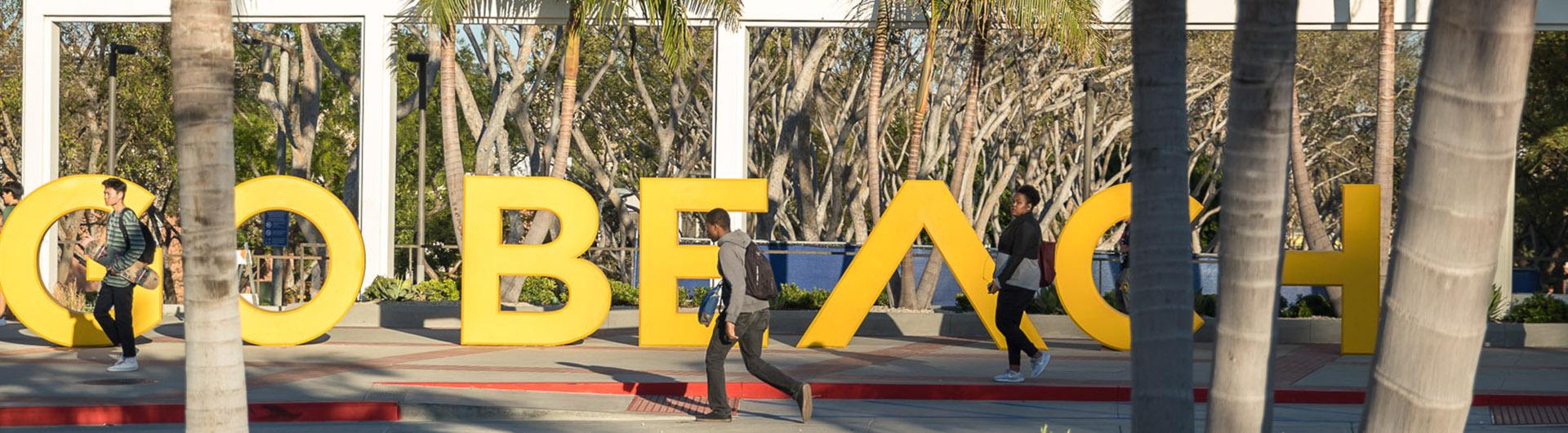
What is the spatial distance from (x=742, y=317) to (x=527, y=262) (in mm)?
5618

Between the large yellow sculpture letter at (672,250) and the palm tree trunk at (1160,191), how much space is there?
1064 centimetres

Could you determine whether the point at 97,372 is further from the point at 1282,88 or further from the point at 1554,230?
the point at 1554,230

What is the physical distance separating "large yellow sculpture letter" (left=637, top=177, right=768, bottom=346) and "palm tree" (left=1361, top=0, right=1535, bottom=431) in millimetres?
12202

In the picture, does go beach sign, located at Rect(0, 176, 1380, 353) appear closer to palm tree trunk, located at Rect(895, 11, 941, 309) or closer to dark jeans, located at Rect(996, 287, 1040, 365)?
dark jeans, located at Rect(996, 287, 1040, 365)

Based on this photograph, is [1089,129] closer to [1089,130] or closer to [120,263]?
[1089,130]

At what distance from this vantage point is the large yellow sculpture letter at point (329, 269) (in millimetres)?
15742

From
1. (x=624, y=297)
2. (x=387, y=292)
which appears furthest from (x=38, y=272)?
(x=624, y=297)

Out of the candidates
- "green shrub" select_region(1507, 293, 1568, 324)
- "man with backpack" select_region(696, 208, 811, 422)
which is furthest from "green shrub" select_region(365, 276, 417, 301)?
"green shrub" select_region(1507, 293, 1568, 324)

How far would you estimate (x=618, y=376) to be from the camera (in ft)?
43.8

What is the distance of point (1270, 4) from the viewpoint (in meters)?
4.75

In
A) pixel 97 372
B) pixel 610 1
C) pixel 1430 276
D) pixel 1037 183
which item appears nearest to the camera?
pixel 1430 276

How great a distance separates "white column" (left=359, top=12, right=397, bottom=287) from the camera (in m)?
21.1

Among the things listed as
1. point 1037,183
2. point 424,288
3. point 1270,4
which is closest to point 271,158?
point 1037,183

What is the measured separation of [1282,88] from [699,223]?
35241 mm
